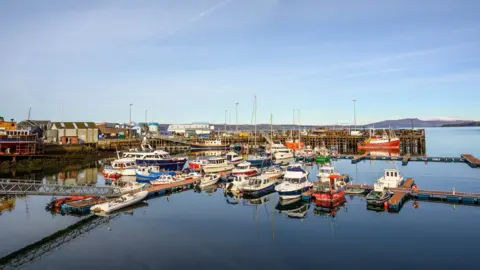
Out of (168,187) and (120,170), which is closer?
(168,187)

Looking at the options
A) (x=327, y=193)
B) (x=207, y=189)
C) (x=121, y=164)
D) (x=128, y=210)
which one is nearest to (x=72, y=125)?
(x=121, y=164)

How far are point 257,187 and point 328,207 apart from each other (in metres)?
8.29

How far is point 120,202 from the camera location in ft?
91.0

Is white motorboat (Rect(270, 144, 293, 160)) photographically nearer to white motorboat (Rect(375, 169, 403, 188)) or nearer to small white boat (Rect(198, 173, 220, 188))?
small white boat (Rect(198, 173, 220, 188))

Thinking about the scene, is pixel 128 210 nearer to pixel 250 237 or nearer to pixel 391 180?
pixel 250 237

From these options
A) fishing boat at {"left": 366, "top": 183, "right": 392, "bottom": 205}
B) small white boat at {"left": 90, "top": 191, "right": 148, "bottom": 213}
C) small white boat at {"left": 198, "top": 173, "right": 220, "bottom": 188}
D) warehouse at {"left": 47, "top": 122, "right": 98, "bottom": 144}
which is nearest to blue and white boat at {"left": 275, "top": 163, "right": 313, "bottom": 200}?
fishing boat at {"left": 366, "top": 183, "right": 392, "bottom": 205}

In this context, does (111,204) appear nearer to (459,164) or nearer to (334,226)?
(334,226)

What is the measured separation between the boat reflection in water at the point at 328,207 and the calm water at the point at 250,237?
1.30 ft

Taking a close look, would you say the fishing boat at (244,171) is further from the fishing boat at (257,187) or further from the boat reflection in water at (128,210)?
the boat reflection in water at (128,210)

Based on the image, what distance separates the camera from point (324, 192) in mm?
29828

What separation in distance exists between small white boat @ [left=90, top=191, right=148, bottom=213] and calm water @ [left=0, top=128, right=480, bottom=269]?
3.99 feet

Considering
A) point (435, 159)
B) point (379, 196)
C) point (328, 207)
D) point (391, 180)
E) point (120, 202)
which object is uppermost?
point (435, 159)

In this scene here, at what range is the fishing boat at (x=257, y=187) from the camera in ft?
112

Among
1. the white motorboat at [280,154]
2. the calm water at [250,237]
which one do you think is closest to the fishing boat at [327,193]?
the calm water at [250,237]
